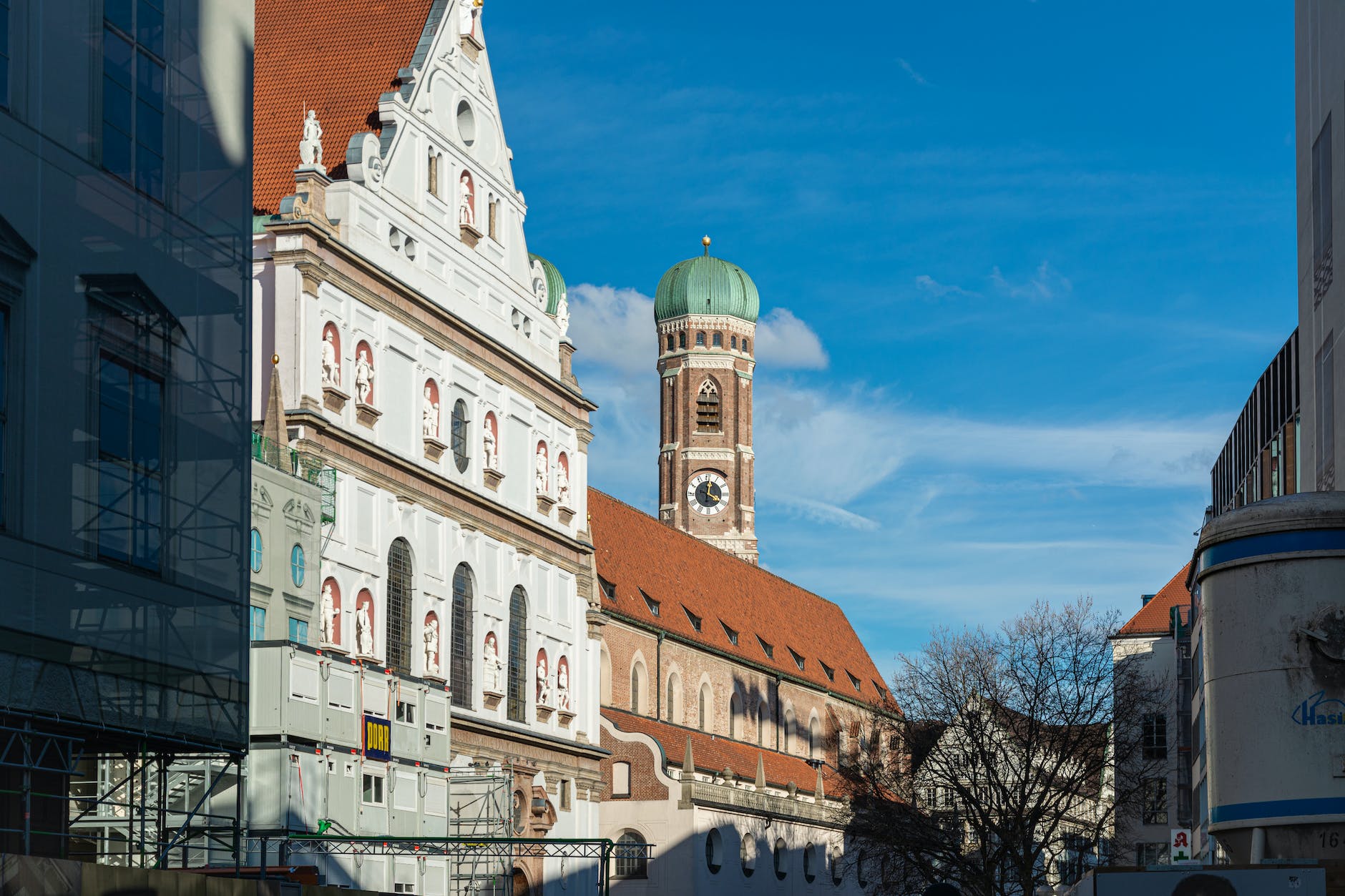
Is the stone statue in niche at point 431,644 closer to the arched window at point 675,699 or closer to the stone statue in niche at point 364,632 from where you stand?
the stone statue in niche at point 364,632

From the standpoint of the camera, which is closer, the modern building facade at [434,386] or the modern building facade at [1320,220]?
the modern building facade at [1320,220]

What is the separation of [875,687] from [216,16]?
3364 inches

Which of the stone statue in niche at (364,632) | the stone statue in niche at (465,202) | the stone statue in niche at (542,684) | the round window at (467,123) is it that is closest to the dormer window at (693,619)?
the stone statue in niche at (542,684)

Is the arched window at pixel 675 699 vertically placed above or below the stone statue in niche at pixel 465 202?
below

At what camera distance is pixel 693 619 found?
8338cm

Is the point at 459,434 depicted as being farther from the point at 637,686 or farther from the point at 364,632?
the point at 637,686

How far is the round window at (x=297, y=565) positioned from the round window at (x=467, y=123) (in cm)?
1737

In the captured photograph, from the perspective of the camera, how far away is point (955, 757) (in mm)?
60500

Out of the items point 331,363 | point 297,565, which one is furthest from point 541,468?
point 297,565

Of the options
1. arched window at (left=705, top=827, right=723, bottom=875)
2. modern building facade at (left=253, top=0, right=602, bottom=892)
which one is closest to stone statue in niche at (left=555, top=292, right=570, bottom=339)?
modern building facade at (left=253, top=0, right=602, bottom=892)

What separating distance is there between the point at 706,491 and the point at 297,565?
84.2 m

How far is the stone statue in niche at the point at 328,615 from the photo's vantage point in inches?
1736

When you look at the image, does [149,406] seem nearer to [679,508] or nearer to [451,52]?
[451,52]

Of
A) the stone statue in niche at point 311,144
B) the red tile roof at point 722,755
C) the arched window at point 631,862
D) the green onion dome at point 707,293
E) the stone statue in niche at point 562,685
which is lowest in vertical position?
the arched window at point 631,862
